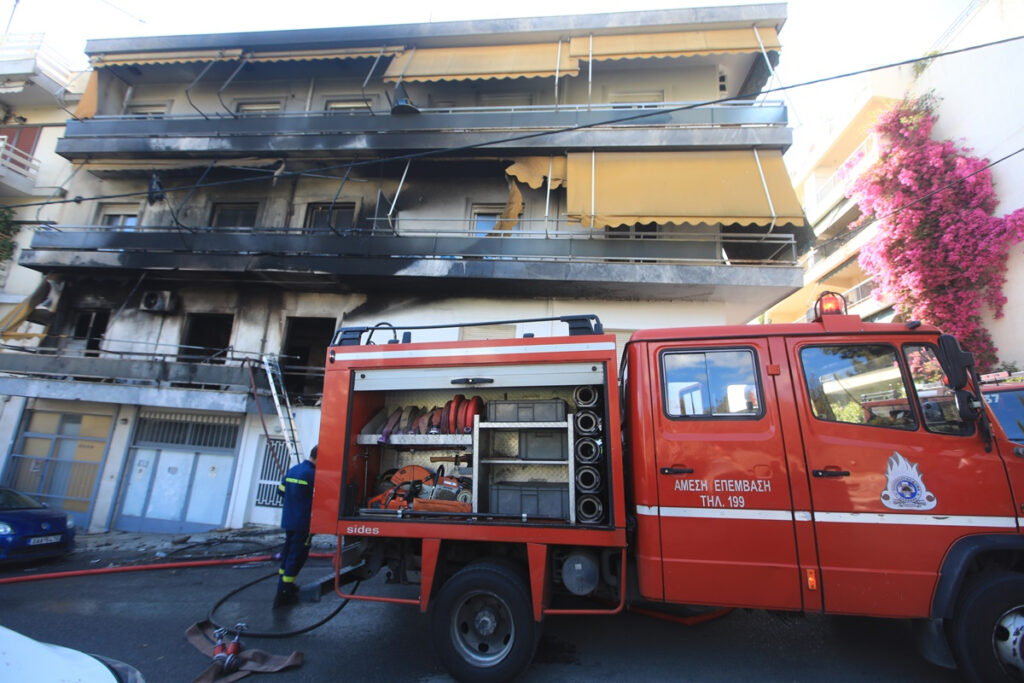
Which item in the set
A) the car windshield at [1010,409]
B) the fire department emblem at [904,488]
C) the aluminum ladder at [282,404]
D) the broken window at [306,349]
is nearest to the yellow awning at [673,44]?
the car windshield at [1010,409]

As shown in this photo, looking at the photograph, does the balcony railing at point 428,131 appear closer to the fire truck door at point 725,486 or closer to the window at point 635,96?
the window at point 635,96

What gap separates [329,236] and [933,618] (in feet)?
35.0

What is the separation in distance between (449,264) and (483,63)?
16.7ft

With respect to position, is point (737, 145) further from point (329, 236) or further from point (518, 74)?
point (329, 236)

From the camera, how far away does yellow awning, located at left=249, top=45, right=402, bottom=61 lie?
10844mm

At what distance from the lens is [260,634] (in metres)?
4.40

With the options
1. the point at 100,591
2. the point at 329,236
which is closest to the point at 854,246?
the point at 329,236

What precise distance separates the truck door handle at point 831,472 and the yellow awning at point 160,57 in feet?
48.4

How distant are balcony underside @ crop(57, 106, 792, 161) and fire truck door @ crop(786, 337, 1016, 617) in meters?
6.99

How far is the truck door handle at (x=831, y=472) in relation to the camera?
332 cm

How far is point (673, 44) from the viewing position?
9.69m

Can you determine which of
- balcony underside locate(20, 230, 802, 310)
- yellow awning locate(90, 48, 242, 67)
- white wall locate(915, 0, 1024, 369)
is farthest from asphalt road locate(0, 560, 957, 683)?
yellow awning locate(90, 48, 242, 67)

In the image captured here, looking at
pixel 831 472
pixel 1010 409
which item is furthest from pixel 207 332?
pixel 1010 409

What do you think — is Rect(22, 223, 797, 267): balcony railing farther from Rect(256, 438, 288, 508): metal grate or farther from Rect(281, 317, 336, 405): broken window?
Rect(256, 438, 288, 508): metal grate
